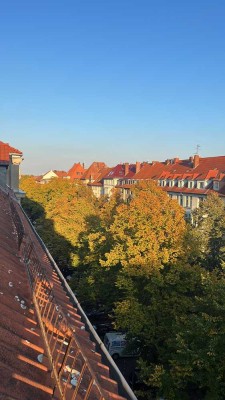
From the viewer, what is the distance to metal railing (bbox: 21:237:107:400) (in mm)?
2625

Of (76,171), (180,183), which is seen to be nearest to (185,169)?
(180,183)

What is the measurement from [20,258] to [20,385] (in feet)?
10.9

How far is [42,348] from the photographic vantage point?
3.27 m

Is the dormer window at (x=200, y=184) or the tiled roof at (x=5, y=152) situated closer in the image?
the tiled roof at (x=5, y=152)

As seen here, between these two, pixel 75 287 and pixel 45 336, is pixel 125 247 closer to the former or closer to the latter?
pixel 75 287

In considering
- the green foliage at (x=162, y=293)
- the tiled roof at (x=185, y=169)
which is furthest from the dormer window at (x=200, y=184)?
the green foliage at (x=162, y=293)

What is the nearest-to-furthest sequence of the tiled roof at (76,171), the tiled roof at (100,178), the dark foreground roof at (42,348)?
1. the dark foreground roof at (42,348)
2. the tiled roof at (100,178)
3. the tiled roof at (76,171)

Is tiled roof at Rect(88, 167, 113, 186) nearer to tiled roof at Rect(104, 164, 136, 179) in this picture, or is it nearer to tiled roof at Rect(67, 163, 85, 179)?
tiled roof at Rect(104, 164, 136, 179)

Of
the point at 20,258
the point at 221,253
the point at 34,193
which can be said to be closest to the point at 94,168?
the point at 34,193

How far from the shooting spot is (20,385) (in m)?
2.56

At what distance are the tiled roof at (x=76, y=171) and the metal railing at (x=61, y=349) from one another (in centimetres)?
9240

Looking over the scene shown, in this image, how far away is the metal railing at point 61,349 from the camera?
2.62m

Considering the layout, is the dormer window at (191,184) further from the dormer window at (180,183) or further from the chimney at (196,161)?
the chimney at (196,161)

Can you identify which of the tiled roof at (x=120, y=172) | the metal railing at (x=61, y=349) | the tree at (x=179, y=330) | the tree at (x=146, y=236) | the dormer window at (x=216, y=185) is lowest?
the tree at (x=179, y=330)
